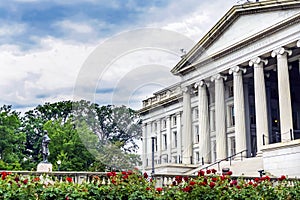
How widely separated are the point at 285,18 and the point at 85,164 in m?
38.9

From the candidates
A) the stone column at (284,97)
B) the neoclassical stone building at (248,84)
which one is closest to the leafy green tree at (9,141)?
the neoclassical stone building at (248,84)

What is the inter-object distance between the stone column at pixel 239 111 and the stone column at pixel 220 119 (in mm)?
2339

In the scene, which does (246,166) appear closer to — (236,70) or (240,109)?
(240,109)

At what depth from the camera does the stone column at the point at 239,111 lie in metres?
39.5

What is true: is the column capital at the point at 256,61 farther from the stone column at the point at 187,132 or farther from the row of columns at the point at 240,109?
the stone column at the point at 187,132

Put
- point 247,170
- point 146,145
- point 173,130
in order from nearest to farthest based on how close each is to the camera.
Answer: point 247,170 < point 173,130 < point 146,145

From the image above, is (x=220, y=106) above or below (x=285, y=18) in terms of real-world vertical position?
below

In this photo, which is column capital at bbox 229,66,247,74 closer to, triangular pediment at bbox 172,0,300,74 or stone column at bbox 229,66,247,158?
stone column at bbox 229,66,247,158

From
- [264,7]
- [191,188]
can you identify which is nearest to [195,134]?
[264,7]

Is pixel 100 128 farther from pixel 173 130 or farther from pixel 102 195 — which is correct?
pixel 102 195

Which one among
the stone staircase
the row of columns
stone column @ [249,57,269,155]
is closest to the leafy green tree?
the row of columns

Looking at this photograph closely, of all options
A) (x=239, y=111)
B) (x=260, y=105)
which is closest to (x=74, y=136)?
(x=239, y=111)

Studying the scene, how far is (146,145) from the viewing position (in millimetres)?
73812

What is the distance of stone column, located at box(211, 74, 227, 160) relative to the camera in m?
42.2
